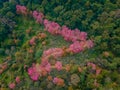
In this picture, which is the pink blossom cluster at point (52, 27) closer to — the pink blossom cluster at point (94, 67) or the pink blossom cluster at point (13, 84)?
the pink blossom cluster at point (94, 67)

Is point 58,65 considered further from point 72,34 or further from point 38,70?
point 72,34

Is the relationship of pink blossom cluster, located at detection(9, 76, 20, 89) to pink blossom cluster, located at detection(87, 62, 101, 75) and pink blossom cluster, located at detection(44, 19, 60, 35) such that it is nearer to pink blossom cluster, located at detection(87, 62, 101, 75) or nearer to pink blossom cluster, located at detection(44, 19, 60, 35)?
pink blossom cluster, located at detection(44, 19, 60, 35)

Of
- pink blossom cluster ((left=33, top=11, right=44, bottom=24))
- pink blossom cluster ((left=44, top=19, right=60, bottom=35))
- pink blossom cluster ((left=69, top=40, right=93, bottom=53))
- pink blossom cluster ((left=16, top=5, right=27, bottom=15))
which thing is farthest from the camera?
pink blossom cluster ((left=16, top=5, right=27, bottom=15))

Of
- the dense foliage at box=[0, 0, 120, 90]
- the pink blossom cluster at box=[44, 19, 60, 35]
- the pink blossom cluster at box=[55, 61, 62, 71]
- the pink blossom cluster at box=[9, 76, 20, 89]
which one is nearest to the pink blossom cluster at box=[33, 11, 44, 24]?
the dense foliage at box=[0, 0, 120, 90]

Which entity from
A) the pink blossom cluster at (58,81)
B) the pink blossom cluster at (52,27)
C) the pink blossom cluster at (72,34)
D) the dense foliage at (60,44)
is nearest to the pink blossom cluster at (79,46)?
the dense foliage at (60,44)

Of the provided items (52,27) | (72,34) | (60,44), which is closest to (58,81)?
(60,44)

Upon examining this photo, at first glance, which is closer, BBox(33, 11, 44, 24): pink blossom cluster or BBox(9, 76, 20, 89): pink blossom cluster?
BBox(9, 76, 20, 89): pink blossom cluster

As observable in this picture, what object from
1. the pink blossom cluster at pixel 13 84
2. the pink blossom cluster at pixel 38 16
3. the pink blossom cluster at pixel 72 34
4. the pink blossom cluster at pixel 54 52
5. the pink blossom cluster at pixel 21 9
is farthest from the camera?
the pink blossom cluster at pixel 21 9

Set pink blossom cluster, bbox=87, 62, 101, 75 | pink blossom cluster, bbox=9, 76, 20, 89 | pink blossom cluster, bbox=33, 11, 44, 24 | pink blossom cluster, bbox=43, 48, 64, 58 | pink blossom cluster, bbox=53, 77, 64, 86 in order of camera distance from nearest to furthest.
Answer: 1. pink blossom cluster, bbox=53, 77, 64, 86
2. pink blossom cluster, bbox=87, 62, 101, 75
3. pink blossom cluster, bbox=9, 76, 20, 89
4. pink blossom cluster, bbox=43, 48, 64, 58
5. pink blossom cluster, bbox=33, 11, 44, 24
